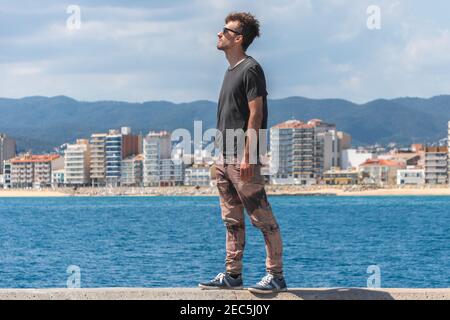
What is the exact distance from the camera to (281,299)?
8203 mm

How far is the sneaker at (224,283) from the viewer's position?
28.5 feet

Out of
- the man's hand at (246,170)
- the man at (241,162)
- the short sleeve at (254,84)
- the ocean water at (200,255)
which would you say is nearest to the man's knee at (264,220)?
the man at (241,162)

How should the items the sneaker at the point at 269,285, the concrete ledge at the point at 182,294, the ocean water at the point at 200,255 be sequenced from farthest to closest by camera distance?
the ocean water at the point at 200,255 → the sneaker at the point at 269,285 → the concrete ledge at the point at 182,294

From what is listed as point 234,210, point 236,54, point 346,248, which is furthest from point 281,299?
point 346,248

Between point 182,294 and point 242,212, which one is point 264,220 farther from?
point 182,294

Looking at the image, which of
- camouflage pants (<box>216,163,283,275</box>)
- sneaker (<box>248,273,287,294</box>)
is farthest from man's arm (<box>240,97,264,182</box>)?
sneaker (<box>248,273,287,294</box>)

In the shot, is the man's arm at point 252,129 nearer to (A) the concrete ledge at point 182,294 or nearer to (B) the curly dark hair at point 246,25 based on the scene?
(B) the curly dark hair at point 246,25

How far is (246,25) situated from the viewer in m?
8.74

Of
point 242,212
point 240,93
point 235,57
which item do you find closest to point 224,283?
point 242,212

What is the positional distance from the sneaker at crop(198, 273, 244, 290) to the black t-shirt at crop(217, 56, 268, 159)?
1.14m

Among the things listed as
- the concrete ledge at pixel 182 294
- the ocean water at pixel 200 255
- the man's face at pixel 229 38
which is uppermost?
the man's face at pixel 229 38

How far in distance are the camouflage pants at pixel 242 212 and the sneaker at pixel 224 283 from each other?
2.9 inches

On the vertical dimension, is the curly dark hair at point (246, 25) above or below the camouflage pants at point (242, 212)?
above
